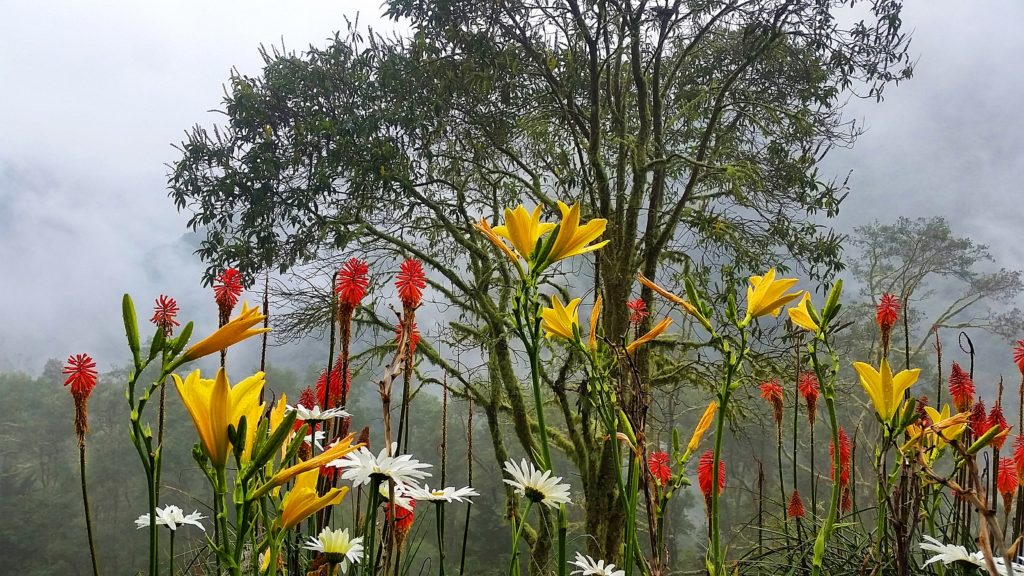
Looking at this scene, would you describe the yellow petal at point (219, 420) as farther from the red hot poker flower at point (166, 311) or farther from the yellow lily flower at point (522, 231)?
the red hot poker flower at point (166, 311)

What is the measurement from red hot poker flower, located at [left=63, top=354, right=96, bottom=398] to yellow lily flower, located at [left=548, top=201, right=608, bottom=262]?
3.37 ft

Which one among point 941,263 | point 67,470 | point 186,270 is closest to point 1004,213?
point 941,263

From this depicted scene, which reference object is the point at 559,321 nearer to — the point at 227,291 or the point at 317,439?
the point at 317,439

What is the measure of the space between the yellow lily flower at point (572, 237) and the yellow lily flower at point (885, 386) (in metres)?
0.31

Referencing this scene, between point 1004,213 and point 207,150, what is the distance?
59.6m

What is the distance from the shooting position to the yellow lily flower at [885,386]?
0.61m

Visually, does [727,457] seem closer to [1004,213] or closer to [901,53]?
[901,53]

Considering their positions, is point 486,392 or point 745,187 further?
point 486,392

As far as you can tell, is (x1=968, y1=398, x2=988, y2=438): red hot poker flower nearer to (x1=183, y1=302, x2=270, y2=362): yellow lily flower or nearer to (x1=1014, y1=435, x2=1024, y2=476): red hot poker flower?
(x1=1014, y1=435, x2=1024, y2=476): red hot poker flower

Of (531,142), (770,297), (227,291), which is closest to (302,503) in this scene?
(770,297)

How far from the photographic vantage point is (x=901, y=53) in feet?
16.1

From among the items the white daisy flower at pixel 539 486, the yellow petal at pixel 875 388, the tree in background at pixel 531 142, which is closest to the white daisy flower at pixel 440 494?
the white daisy flower at pixel 539 486

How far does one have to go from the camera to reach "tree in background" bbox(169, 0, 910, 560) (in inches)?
191

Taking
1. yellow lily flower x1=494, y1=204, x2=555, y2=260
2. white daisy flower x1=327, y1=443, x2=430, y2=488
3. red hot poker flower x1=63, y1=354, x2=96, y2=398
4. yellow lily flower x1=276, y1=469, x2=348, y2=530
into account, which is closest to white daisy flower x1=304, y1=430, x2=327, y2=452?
white daisy flower x1=327, y1=443, x2=430, y2=488
